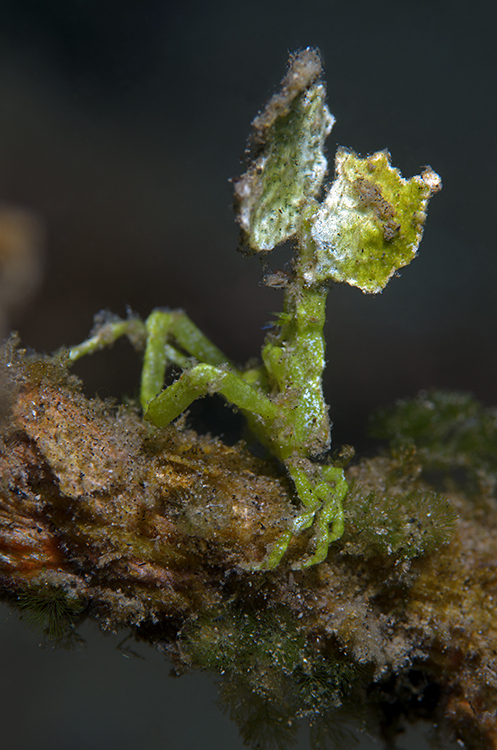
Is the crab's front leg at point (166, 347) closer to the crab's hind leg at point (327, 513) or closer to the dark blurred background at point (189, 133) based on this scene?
the dark blurred background at point (189, 133)

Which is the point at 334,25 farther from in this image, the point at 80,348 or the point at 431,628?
the point at 431,628

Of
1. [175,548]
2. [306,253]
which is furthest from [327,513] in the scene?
[306,253]

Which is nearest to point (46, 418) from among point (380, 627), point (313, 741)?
point (380, 627)

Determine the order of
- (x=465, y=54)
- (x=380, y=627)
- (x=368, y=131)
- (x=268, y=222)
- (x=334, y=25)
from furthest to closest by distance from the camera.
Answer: (x=465, y=54)
(x=334, y=25)
(x=368, y=131)
(x=380, y=627)
(x=268, y=222)

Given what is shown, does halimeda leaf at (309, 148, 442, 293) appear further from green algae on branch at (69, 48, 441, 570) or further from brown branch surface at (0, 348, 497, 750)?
brown branch surface at (0, 348, 497, 750)

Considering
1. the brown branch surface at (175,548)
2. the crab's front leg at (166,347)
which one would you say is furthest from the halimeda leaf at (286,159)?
the brown branch surface at (175,548)
